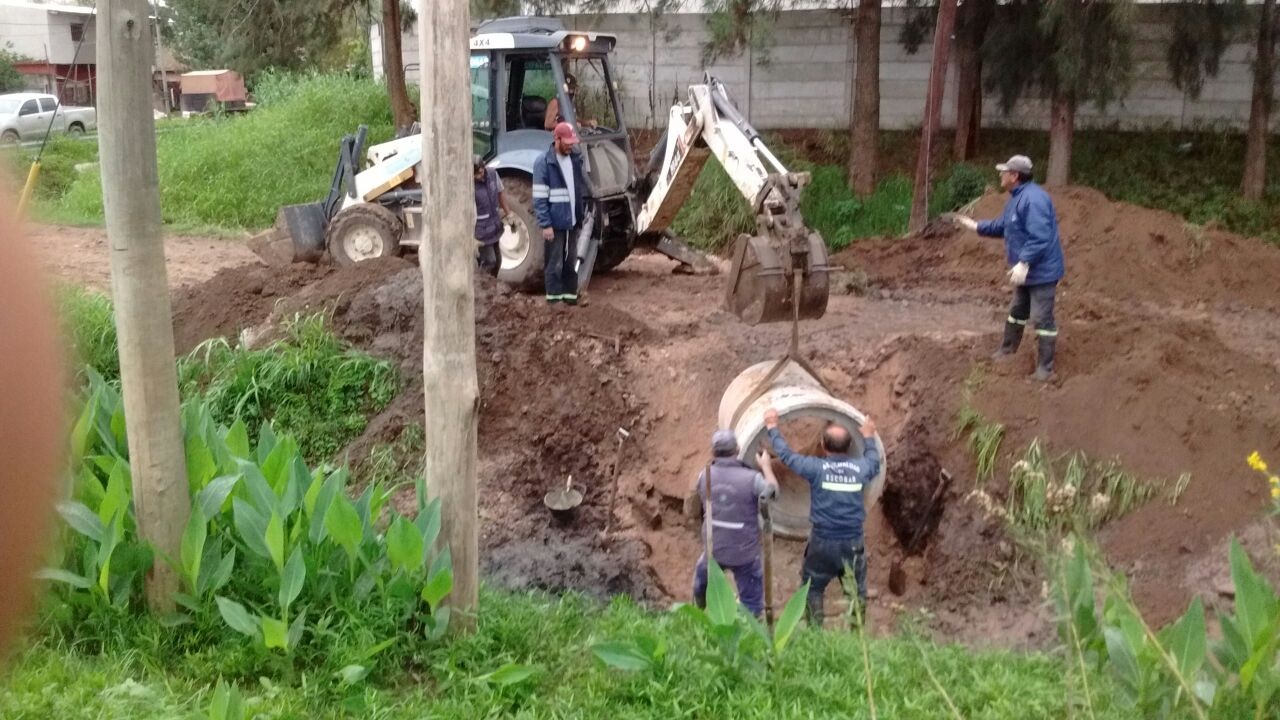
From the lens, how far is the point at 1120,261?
12094 mm

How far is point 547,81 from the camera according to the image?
11.3 m

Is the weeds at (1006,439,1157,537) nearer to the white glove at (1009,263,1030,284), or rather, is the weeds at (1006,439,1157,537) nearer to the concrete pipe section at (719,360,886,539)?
the concrete pipe section at (719,360,886,539)

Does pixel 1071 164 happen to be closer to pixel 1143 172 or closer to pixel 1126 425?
pixel 1143 172

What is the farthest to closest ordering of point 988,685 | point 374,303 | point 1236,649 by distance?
point 374,303
point 988,685
point 1236,649

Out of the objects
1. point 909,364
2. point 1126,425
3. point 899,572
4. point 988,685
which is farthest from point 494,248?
point 988,685

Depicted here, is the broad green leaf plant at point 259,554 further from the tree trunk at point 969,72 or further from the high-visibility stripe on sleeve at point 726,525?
the tree trunk at point 969,72

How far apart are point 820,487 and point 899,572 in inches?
68.4

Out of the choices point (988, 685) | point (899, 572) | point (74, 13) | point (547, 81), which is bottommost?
point (899, 572)

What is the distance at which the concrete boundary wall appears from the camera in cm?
1659

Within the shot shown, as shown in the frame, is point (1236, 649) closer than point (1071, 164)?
Yes

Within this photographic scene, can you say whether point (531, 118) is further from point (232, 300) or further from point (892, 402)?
point (892, 402)

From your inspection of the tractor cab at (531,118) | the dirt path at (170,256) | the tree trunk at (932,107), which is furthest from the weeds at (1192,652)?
the dirt path at (170,256)

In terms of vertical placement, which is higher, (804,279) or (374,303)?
(804,279)

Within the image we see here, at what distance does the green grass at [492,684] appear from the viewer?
3.97m
